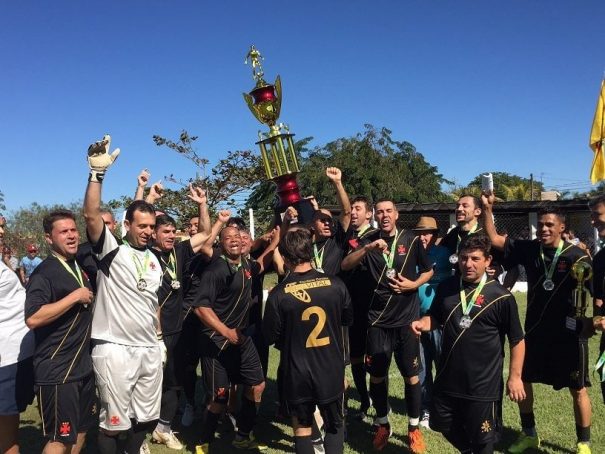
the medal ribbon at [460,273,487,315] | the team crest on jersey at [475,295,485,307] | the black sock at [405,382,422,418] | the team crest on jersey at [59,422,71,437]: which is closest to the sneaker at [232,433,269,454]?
the black sock at [405,382,422,418]

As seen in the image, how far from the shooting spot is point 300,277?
3.88 metres

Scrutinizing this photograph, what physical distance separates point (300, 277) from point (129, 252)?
1.52 meters

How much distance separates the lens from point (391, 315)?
207 inches

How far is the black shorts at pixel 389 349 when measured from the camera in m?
5.24

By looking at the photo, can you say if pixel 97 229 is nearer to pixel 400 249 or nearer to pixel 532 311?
pixel 400 249

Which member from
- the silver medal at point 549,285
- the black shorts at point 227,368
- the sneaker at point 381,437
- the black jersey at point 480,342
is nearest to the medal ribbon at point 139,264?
the black shorts at point 227,368

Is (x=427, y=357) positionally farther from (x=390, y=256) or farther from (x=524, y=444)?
(x=390, y=256)

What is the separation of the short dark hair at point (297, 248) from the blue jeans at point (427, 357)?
2.79 meters

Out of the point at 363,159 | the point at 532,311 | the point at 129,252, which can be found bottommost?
the point at 532,311

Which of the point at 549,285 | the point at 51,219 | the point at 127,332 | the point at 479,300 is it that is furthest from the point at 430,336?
the point at 51,219

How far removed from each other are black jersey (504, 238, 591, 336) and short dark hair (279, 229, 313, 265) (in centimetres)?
238

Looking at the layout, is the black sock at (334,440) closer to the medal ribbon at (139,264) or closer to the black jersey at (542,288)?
the medal ribbon at (139,264)

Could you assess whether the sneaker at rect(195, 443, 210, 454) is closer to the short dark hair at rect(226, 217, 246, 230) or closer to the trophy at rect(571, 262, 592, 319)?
the short dark hair at rect(226, 217, 246, 230)

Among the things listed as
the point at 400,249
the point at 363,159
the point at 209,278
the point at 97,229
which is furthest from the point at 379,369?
the point at 363,159
